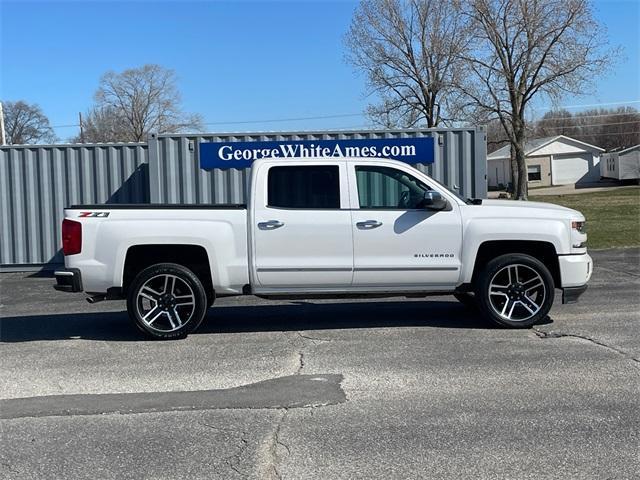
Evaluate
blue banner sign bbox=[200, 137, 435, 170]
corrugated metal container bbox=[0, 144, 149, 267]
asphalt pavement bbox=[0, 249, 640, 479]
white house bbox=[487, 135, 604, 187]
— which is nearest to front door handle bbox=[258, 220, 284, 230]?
asphalt pavement bbox=[0, 249, 640, 479]

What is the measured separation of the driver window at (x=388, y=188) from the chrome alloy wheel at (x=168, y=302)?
7.34ft

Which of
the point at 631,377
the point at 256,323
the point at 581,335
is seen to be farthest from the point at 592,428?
the point at 256,323

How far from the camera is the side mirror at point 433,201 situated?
7344 millimetres

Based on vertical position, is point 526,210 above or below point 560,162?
below

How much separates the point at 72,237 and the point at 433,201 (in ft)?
13.1

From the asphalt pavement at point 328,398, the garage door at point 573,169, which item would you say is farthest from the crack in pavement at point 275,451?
the garage door at point 573,169

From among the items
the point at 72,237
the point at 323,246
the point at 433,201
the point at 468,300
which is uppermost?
the point at 433,201

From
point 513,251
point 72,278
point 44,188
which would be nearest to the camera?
point 72,278

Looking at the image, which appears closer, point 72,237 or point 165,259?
point 72,237

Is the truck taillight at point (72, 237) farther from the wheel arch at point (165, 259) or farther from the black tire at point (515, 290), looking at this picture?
the black tire at point (515, 290)

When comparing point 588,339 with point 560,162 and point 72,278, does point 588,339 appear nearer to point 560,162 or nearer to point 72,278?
point 72,278

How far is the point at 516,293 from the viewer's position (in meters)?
7.68

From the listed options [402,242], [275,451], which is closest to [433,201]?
[402,242]

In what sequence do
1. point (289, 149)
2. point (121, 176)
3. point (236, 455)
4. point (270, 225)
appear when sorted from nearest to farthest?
point (236, 455) < point (270, 225) < point (289, 149) < point (121, 176)
